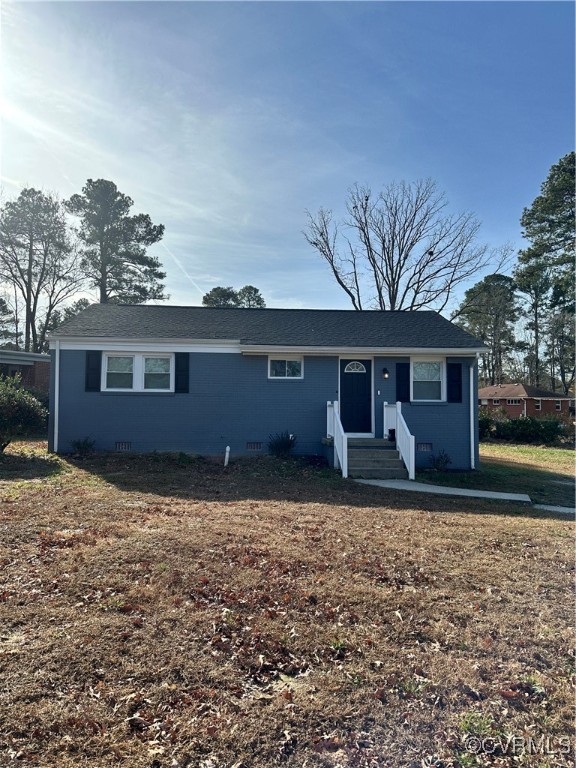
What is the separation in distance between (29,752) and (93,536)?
3280 millimetres

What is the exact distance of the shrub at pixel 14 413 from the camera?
11.2 m

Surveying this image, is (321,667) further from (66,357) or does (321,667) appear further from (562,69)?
(562,69)

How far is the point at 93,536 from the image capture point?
5.32m

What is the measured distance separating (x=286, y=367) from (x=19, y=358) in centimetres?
1632

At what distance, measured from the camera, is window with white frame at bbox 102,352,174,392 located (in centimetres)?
1227

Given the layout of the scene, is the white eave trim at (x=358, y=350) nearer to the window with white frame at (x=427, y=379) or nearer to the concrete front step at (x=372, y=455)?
the window with white frame at (x=427, y=379)

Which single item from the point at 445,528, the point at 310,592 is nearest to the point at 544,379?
the point at 445,528

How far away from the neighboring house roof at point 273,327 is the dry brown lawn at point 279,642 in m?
6.57

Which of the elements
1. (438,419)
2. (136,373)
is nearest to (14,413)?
(136,373)

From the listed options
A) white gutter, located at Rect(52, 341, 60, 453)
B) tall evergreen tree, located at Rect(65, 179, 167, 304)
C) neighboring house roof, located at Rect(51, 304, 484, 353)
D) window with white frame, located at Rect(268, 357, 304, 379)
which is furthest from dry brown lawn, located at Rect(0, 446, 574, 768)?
tall evergreen tree, located at Rect(65, 179, 167, 304)

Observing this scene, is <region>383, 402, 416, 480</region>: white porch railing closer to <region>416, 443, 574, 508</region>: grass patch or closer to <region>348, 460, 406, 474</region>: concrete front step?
<region>348, 460, 406, 474</region>: concrete front step

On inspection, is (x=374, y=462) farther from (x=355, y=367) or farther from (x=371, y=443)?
(x=355, y=367)

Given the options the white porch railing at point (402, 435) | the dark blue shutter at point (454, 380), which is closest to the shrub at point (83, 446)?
the white porch railing at point (402, 435)

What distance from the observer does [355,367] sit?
12.8 meters
